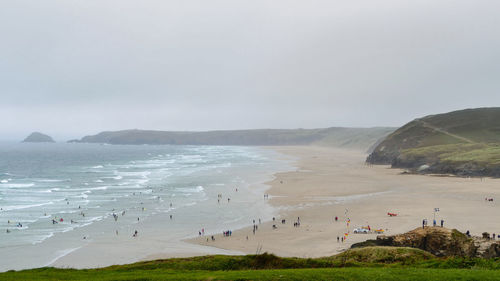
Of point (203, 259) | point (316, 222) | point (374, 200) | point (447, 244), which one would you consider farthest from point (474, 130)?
point (203, 259)

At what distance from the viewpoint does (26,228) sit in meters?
35.9

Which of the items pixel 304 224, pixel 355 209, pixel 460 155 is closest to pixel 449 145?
pixel 460 155

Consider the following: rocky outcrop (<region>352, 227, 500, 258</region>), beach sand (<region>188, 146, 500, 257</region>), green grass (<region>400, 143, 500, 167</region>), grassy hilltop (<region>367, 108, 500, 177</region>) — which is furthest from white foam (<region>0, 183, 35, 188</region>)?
green grass (<region>400, 143, 500, 167</region>)

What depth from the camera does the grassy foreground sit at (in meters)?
12.6

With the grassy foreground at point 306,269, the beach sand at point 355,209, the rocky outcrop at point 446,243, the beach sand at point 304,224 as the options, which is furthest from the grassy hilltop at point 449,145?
the grassy foreground at point 306,269

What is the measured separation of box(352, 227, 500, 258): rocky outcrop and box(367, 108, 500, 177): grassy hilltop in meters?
56.4

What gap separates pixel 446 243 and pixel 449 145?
→ 8453cm

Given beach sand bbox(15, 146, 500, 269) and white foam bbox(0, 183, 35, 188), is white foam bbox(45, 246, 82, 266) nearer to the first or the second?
beach sand bbox(15, 146, 500, 269)

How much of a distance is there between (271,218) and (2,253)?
25370 millimetres

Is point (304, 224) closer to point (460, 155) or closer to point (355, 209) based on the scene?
point (355, 209)

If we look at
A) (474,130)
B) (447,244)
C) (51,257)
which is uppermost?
(474,130)

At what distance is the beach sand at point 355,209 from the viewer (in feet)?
102

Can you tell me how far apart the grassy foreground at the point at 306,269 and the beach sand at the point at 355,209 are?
34.1ft

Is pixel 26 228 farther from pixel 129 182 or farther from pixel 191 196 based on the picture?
pixel 129 182
